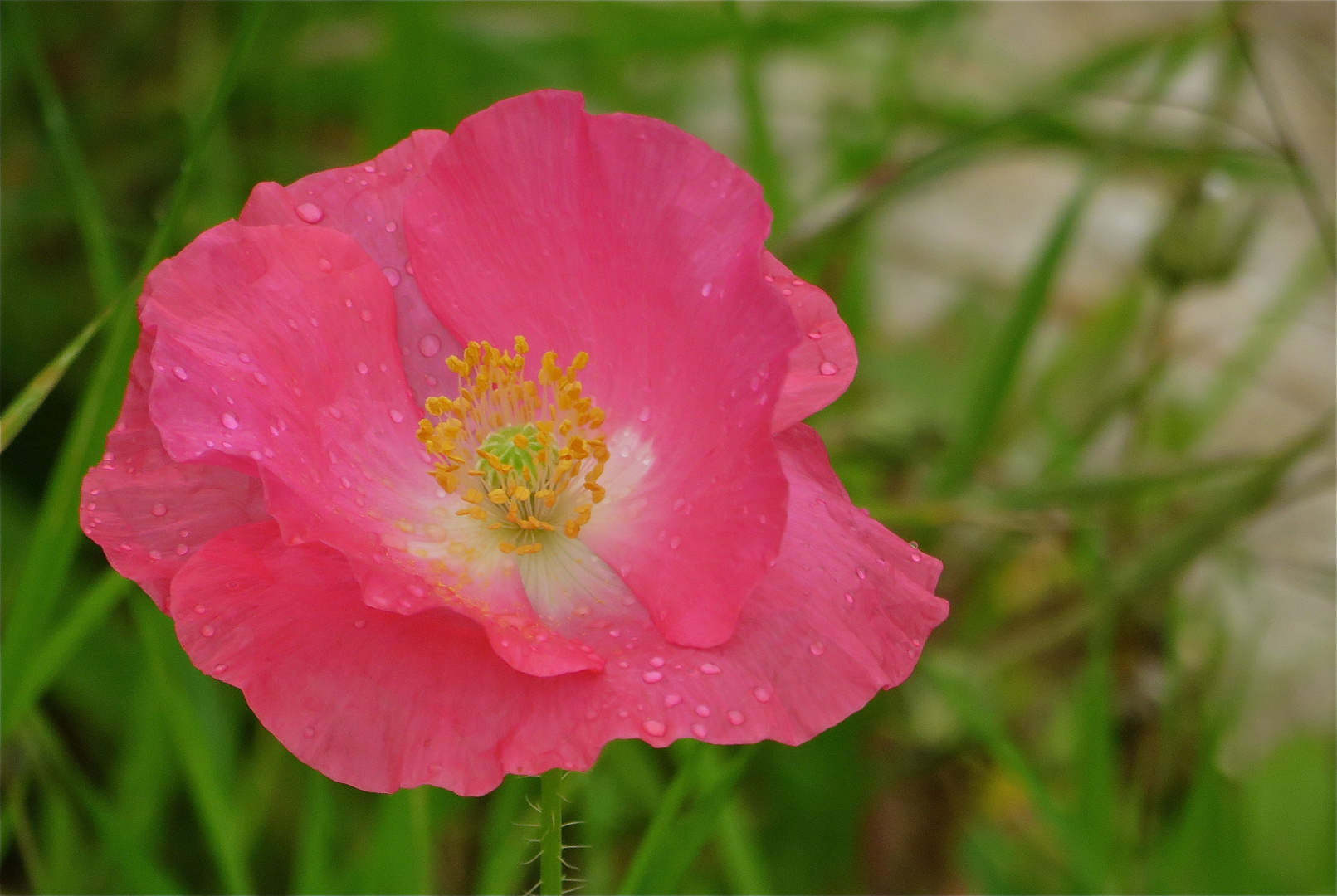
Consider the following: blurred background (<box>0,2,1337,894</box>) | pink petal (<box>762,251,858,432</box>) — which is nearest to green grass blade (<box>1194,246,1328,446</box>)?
blurred background (<box>0,2,1337,894</box>)

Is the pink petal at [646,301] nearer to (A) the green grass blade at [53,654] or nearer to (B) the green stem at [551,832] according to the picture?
(B) the green stem at [551,832]

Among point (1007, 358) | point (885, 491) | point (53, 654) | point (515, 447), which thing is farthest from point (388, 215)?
point (885, 491)

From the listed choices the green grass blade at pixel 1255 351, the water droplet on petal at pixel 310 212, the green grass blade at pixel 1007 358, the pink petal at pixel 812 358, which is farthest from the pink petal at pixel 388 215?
the green grass blade at pixel 1255 351

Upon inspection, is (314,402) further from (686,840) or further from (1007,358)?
(1007,358)

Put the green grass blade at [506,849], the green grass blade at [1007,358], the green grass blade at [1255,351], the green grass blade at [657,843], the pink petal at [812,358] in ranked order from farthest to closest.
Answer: the green grass blade at [1255,351] < the green grass blade at [1007,358] < the green grass blade at [506,849] < the green grass blade at [657,843] < the pink petal at [812,358]

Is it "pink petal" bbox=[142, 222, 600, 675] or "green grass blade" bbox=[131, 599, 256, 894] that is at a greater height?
"pink petal" bbox=[142, 222, 600, 675]

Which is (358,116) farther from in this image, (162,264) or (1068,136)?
(162,264)

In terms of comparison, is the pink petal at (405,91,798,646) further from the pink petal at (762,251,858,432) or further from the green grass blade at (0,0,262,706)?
the green grass blade at (0,0,262,706)
